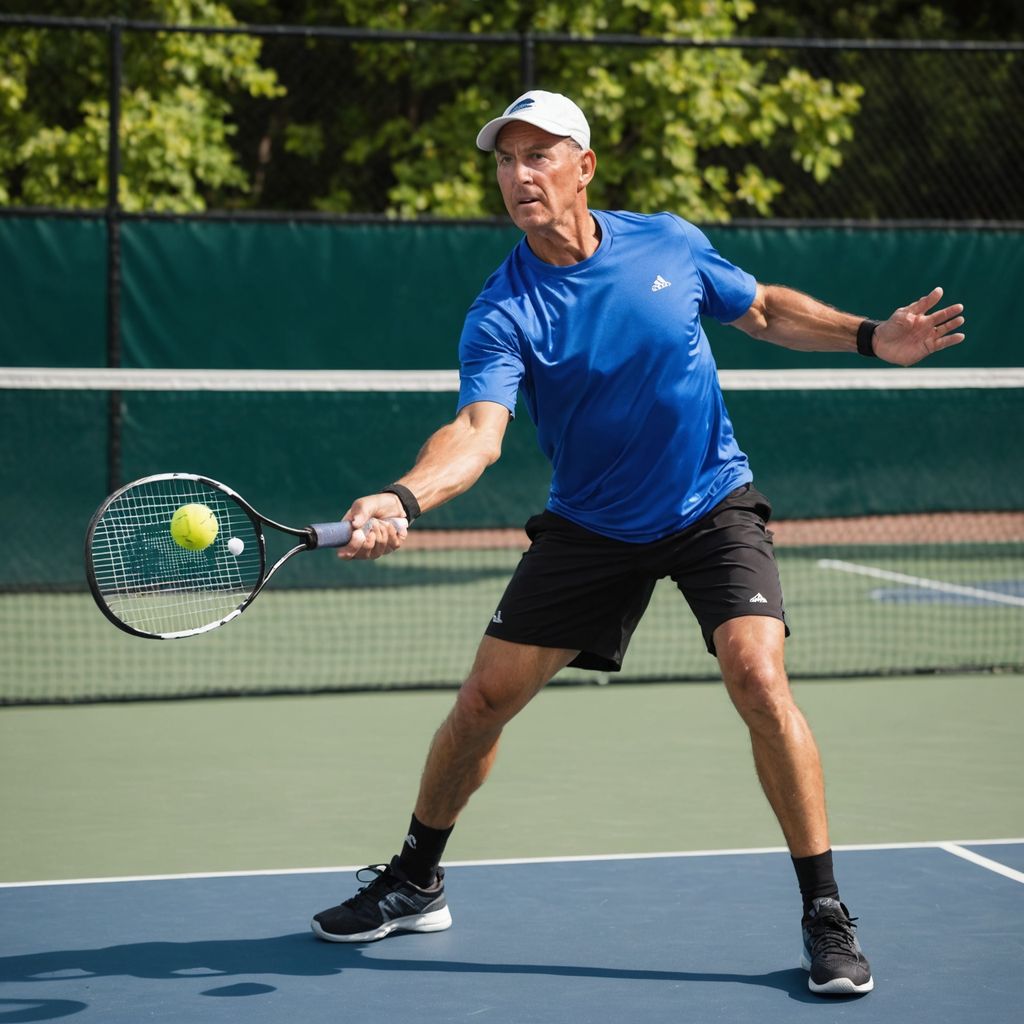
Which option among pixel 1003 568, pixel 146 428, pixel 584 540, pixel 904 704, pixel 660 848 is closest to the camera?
pixel 584 540

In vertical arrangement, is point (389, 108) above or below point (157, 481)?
above

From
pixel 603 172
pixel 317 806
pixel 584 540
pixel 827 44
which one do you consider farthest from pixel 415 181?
pixel 584 540

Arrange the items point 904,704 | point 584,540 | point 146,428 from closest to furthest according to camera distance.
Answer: point 584,540 < point 904,704 < point 146,428

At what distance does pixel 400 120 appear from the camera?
13.0m

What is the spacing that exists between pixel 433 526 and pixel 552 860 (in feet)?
17.2

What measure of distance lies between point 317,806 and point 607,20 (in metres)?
8.86

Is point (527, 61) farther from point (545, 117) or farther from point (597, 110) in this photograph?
point (545, 117)

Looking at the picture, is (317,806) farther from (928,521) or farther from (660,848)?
(928,521)

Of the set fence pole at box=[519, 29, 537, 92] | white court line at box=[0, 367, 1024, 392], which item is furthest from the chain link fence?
white court line at box=[0, 367, 1024, 392]

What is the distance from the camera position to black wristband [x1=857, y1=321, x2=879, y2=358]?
4.24 m

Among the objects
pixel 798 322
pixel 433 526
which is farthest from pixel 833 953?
pixel 433 526

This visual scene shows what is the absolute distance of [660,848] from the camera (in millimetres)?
5078

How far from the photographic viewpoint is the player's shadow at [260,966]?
12.7ft

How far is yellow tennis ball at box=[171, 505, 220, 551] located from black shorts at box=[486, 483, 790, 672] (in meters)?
0.75
